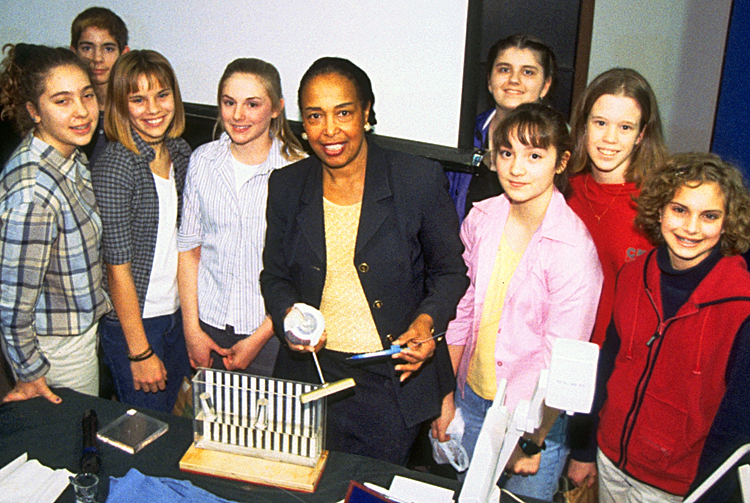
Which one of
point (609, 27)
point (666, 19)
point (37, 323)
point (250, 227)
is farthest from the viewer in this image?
point (666, 19)

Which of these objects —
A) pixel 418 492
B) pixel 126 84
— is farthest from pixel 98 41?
pixel 418 492

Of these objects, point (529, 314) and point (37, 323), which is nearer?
point (529, 314)

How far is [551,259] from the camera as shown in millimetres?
1798

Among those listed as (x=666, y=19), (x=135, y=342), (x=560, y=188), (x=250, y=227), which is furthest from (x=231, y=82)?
(x=666, y=19)

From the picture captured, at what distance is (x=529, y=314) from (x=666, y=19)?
7.80 ft

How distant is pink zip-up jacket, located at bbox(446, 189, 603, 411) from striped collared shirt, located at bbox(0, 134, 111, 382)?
131cm

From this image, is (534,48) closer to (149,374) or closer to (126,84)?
(126,84)

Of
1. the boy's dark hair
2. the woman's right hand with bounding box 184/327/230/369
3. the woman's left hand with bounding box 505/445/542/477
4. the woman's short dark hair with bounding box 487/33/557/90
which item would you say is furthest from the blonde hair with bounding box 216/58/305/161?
the woman's left hand with bounding box 505/445/542/477

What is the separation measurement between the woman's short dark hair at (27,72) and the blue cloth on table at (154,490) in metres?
1.28

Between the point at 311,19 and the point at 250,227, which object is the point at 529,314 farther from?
the point at 311,19

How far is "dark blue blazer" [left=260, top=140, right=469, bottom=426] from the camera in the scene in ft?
5.88

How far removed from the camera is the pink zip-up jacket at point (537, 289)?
1.78 meters

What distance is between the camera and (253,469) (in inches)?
62.1

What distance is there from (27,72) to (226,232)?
84 centimetres
